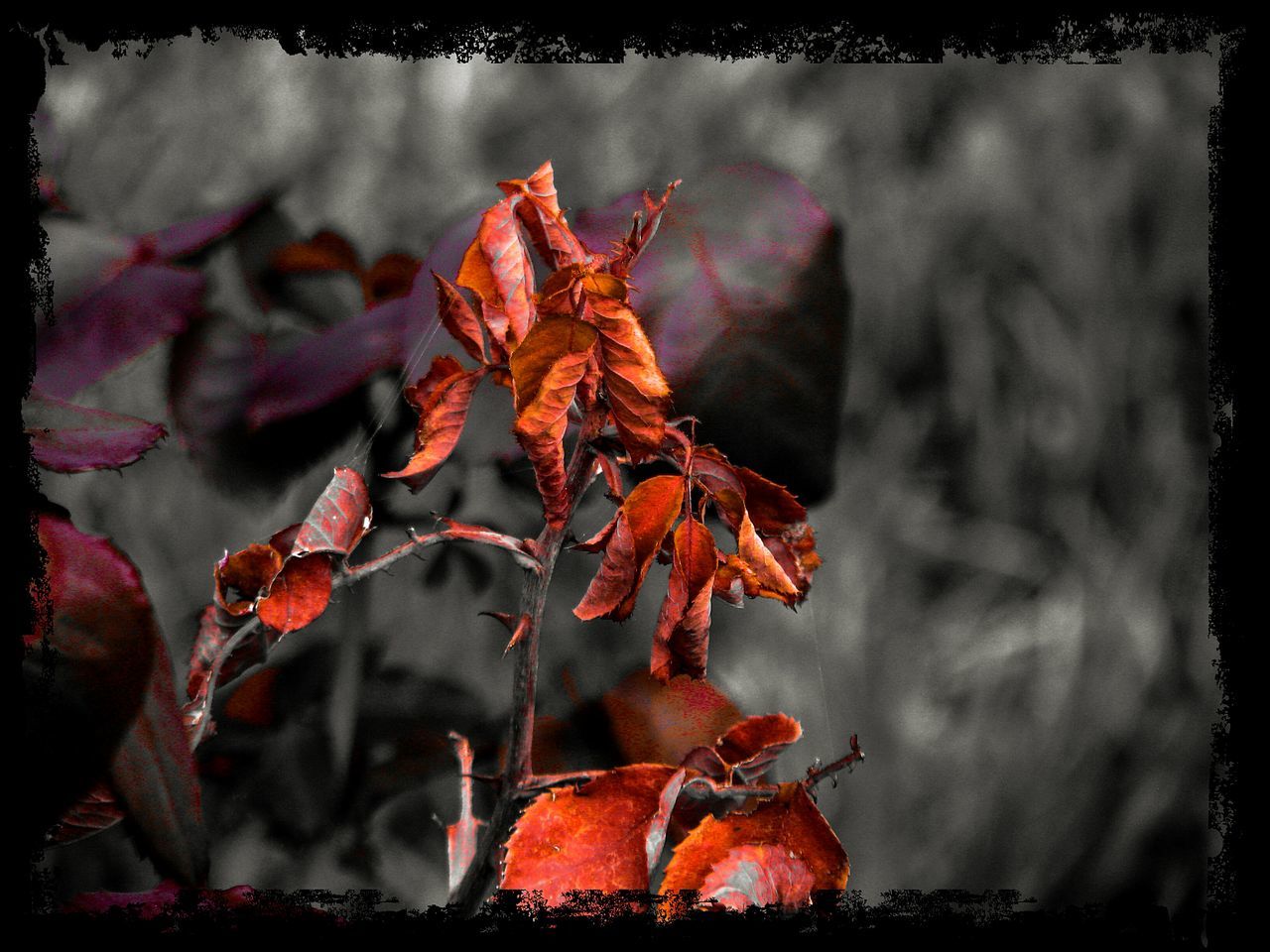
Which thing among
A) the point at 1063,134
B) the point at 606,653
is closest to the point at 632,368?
the point at 606,653

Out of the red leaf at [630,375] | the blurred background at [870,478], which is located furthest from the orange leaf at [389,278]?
the red leaf at [630,375]

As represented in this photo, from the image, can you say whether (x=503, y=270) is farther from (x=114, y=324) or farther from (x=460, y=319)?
(x=114, y=324)

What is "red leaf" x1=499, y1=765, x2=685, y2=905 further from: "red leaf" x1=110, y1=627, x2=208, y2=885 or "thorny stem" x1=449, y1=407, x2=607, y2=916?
"red leaf" x1=110, y1=627, x2=208, y2=885

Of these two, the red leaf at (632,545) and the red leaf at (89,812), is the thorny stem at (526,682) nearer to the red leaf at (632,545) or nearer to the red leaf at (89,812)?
the red leaf at (632,545)

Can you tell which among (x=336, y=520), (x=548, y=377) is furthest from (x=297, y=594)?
(x=548, y=377)

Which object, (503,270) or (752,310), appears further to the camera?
(752,310)
